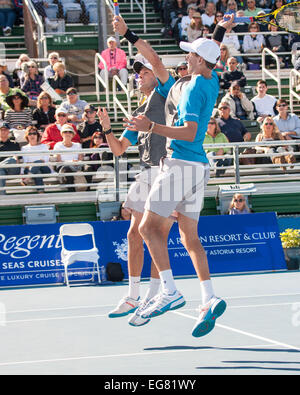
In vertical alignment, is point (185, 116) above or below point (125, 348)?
above

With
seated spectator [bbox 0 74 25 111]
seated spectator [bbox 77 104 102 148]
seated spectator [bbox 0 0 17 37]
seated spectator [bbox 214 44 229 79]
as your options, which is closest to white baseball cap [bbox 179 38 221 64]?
seated spectator [bbox 77 104 102 148]

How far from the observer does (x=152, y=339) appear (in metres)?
7.38

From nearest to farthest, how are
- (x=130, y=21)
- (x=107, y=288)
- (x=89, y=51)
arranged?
(x=107, y=288), (x=89, y=51), (x=130, y=21)

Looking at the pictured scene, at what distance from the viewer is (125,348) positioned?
22.8 feet

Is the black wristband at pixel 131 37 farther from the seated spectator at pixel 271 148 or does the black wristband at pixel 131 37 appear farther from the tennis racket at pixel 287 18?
the seated spectator at pixel 271 148

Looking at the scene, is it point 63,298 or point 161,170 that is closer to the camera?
point 161,170

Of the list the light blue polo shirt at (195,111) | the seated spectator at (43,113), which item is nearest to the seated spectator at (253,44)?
the seated spectator at (43,113)

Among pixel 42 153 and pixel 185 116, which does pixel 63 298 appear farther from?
pixel 185 116

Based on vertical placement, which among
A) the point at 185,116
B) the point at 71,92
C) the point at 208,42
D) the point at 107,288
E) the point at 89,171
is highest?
the point at 208,42

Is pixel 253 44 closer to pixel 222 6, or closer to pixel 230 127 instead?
pixel 222 6

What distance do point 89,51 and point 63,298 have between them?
11317mm

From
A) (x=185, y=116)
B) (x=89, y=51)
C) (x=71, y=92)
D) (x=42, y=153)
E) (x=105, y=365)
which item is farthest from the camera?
(x=89, y=51)

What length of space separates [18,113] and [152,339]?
33.1 ft

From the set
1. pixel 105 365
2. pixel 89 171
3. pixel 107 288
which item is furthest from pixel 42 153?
pixel 105 365
